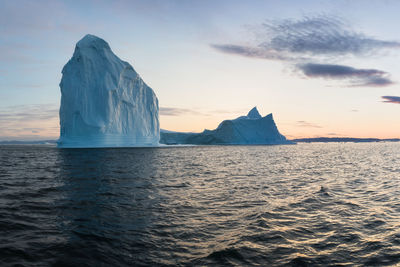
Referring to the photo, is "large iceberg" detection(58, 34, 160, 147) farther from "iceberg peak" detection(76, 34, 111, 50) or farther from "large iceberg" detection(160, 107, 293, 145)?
"large iceberg" detection(160, 107, 293, 145)

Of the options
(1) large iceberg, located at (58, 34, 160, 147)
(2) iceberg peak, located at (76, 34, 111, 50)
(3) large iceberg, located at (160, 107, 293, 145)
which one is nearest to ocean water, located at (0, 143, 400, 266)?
(1) large iceberg, located at (58, 34, 160, 147)

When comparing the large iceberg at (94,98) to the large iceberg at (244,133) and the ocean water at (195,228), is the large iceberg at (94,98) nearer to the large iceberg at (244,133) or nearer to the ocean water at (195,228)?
the ocean water at (195,228)

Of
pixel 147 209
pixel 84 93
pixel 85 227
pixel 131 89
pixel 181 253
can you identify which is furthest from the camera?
pixel 131 89

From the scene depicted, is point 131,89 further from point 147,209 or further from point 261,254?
point 261,254

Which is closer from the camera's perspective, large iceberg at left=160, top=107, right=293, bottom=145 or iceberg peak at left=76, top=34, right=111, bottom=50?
iceberg peak at left=76, top=34, right=111, bottom=50

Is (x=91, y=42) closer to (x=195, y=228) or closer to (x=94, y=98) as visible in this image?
(x=94, y=98)

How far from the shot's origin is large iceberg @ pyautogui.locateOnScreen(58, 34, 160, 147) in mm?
51594

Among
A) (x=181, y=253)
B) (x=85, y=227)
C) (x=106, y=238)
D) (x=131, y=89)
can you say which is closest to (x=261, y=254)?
(x=181, y=253)

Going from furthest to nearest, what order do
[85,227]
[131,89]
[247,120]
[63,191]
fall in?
[247,120]
[131,89]
[63,191]
[85,227]

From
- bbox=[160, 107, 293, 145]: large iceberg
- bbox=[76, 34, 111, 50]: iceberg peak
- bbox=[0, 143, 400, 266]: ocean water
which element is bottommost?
bbox=[0, 143, 400, 266]: ocean water

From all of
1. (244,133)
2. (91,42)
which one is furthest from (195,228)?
(244,133)

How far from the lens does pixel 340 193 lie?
1193cm

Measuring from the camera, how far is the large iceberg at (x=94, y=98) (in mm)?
51594

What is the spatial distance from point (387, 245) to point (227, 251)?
3757 millimetres
